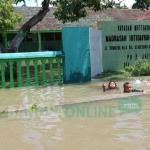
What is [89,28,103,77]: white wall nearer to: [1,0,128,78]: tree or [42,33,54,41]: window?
[1,0,128,78]: tree

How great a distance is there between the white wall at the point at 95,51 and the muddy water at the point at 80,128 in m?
3.58

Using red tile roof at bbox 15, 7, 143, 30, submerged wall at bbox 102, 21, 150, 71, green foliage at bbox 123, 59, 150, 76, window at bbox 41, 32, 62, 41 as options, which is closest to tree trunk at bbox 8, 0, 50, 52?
submerged wall at bbox 102, 21, 150, 71

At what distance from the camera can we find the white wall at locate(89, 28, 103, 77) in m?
9.12

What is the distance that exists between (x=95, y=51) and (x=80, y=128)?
5.79 meters

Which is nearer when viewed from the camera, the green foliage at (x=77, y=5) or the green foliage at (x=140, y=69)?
the green foliage at (x=140, y=69)

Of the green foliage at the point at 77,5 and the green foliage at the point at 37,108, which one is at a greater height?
the green foliage at the point at 77,5

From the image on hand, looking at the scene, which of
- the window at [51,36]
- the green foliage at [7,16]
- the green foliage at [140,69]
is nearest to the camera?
the green foliage at [140,69]

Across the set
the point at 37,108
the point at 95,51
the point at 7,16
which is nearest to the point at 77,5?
the point at 95,51

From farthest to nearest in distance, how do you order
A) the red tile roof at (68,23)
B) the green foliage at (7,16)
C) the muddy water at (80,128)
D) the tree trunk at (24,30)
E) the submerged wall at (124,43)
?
the red tile roof at (68,23)
the green foliage at (7,16)
the tree trunk at (24,30)
the submerged wall at (124,43)
the muddy water at (80,128)

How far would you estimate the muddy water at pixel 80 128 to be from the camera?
3428mm

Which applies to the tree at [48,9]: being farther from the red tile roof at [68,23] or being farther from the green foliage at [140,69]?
the red tile roof at [68,23]

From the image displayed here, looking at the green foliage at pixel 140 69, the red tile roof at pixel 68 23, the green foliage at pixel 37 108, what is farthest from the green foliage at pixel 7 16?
the green foliage at pixel 37 108

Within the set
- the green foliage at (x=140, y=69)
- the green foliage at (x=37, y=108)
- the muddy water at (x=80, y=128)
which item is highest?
the green foliage at (x=140, y=69)

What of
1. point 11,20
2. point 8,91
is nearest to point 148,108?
point 8,91
